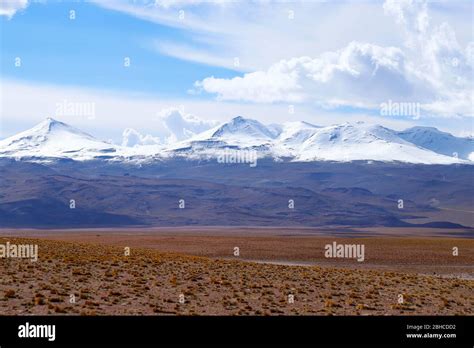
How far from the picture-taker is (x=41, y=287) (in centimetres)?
2966

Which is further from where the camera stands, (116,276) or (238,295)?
(116,276)

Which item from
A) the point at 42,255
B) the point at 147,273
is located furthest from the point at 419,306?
the point at 42,255

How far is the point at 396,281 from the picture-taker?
131 feet

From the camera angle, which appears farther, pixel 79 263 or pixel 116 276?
pixel 79 263

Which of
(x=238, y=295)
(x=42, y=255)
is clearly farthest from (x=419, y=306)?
(x=42, y=255)

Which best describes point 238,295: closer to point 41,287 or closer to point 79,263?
point 41,287

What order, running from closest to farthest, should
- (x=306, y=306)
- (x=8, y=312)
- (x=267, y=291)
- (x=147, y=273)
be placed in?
(x=8, y=312)
(x=306, y=306)
(x=267, y=291)
(x=147, y=273)

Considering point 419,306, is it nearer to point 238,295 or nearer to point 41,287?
point 238,295
